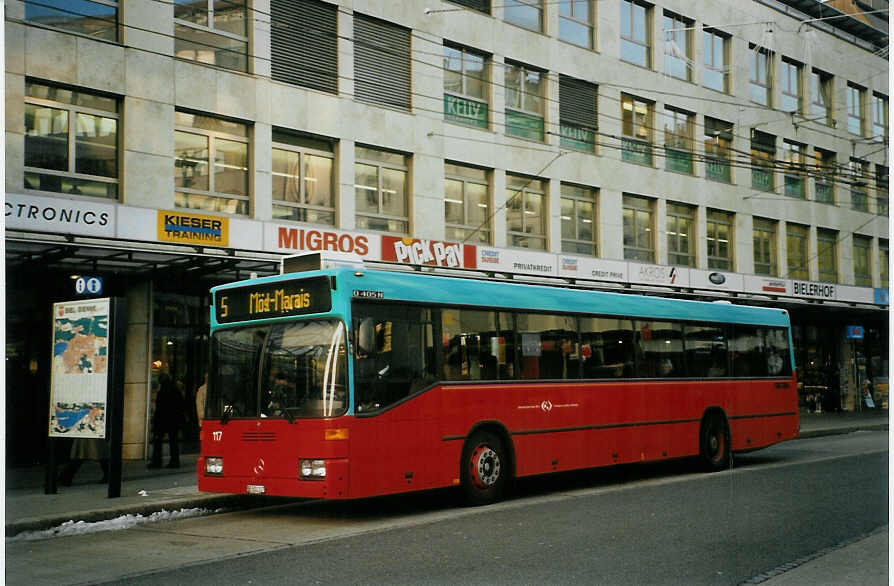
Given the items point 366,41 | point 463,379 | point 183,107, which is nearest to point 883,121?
point 366,41

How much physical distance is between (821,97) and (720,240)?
28.2 ft

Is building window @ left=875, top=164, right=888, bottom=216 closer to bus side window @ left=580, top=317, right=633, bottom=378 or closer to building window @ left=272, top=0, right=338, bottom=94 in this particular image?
building window @ left=272, top=0, right=338, bottom=94

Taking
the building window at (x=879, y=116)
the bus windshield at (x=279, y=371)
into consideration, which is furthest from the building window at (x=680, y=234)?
the bus windshield at (x=279, y=371)

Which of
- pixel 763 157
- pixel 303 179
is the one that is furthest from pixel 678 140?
pixel 303 179

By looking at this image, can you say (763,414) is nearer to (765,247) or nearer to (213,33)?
(213,33)

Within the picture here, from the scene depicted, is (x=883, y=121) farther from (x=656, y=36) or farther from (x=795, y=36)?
(x=656, y=36)

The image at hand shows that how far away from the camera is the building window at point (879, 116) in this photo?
3947 centimetres

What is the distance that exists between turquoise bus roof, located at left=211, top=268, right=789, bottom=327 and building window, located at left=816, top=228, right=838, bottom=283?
68.2 ft

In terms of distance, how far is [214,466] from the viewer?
40.9 feet

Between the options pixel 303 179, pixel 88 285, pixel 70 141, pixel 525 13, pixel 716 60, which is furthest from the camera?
pixel 716 60

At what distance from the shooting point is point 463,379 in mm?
12945

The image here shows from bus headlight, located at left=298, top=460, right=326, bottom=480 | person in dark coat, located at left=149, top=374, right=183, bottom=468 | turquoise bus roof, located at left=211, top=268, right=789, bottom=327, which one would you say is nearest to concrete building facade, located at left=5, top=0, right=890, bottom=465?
person in dark coat, located at left=149, top=374, right=183, bottom=468

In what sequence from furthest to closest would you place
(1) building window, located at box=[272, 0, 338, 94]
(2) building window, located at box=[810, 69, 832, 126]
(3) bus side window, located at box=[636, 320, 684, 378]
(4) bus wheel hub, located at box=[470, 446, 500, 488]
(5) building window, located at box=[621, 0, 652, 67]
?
1. (2) building window, located at box=[810, 69, 832, 126]
2. (5) building window, located at box=[621, 0, 652, 67]
3. (1) building window, located at box=[272, 0, 338, 94]
4. (3) bus side window, located at box=[636, 320, 684, 378]
5. (4) bus wheel hub, located at box=[470, 446, 500, 488]

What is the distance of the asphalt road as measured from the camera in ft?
27.5
